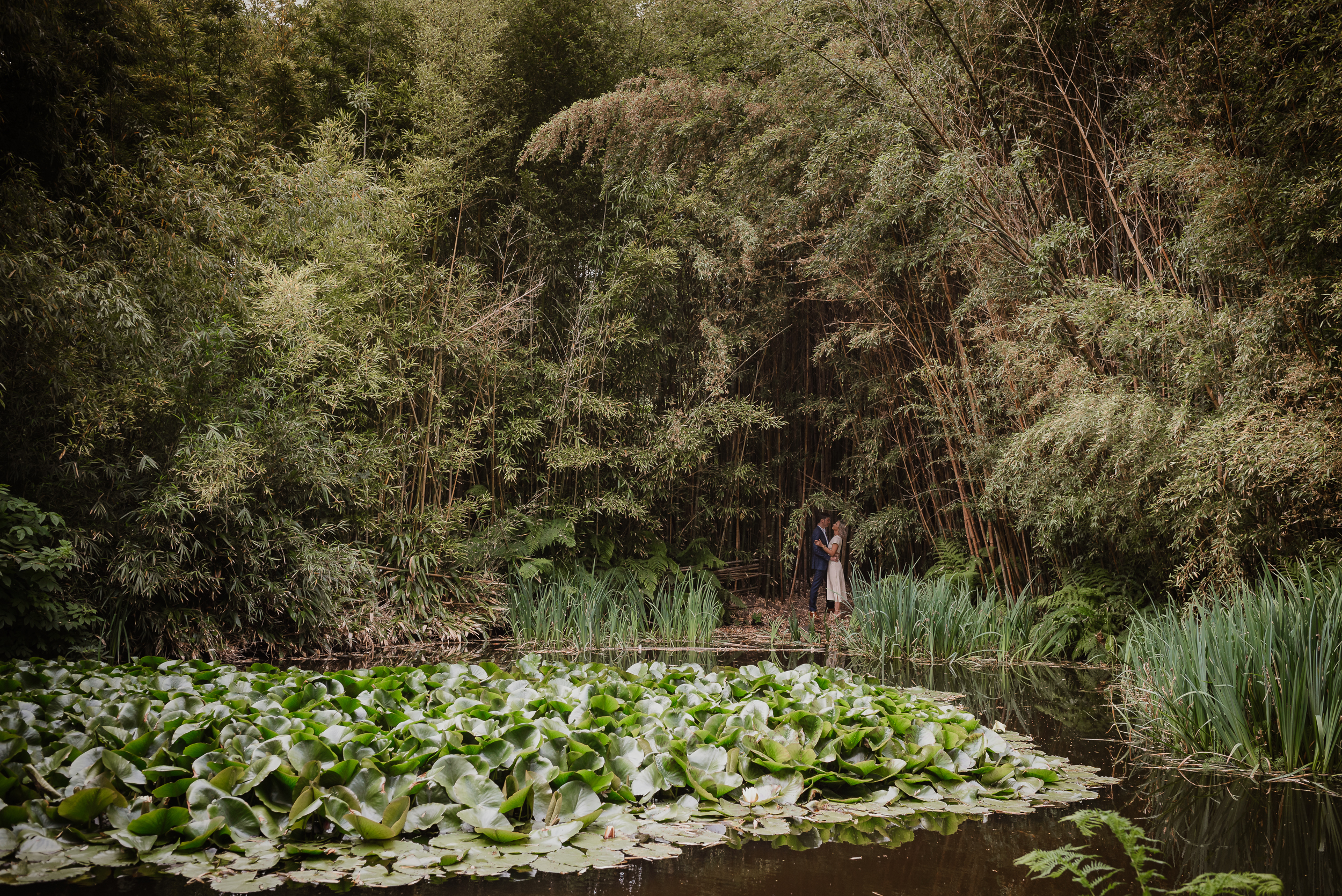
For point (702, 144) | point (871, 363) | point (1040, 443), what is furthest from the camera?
point (871, 363)

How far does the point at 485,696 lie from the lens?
9.77 ft

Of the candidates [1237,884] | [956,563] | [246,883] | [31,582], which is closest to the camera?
[1237,884]

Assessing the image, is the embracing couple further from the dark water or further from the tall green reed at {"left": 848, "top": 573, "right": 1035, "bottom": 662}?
the dark water

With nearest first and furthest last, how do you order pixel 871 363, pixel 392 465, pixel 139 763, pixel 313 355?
pixel 139 763, pixel 313 355, pixel 392 465, pixel 871 363

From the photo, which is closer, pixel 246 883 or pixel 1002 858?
pixel 246 883

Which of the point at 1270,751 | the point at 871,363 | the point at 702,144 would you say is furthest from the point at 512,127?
the point at 1270,751

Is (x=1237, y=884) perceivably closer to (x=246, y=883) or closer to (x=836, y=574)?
(x=246, y=883)

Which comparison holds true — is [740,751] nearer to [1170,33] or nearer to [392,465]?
[1170,33]

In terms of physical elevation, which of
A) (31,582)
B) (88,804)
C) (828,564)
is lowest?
(88,804)

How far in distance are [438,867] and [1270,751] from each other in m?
2.64

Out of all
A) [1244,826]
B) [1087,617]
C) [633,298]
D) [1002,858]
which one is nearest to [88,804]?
[1002,858]

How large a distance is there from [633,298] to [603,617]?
291 cm

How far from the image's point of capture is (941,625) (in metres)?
5.30

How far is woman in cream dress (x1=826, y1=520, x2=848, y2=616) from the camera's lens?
25.6 ft
